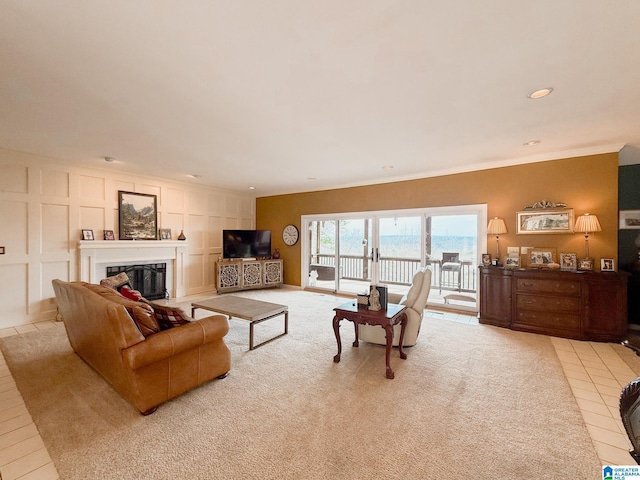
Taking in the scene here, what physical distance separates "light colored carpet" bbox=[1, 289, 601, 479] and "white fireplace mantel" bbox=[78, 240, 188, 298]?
5.91 ft

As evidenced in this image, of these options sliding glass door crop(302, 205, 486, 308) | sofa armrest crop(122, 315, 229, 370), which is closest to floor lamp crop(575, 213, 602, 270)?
sliding glass door crop(302, 205, 486, 308)

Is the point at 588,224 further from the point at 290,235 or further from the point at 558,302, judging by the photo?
the point at 290,235

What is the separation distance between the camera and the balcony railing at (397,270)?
4922 millimetres

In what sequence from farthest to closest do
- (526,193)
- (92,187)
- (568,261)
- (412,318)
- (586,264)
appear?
(92,187) < (526,193) < (568,261) < (586,264) < (412,318)

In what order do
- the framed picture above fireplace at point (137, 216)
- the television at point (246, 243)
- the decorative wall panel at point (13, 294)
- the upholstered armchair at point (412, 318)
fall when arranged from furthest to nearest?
the television at point (246, 243), the framed picture above fireplace at point (137, 216), the decorative wall panel at point (13, 294), the upholstered armchair at point (412, 318)

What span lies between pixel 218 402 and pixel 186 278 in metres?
4.63

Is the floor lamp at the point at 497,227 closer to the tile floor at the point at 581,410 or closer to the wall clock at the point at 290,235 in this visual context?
the tile floor at the point at 581,410

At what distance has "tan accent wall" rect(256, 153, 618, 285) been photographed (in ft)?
12.0

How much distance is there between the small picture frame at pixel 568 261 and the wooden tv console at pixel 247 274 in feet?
18.7

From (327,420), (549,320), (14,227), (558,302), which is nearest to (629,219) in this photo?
(558,302)

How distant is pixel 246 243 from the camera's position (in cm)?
686

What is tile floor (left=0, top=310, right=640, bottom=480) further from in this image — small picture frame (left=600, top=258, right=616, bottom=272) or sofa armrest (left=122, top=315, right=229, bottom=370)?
small picture frame (left=600, top=258, right=616, bottom=272)

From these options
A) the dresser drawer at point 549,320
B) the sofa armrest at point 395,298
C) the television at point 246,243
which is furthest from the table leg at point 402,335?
the television at point 246,243

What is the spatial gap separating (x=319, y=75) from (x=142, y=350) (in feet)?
8.09
